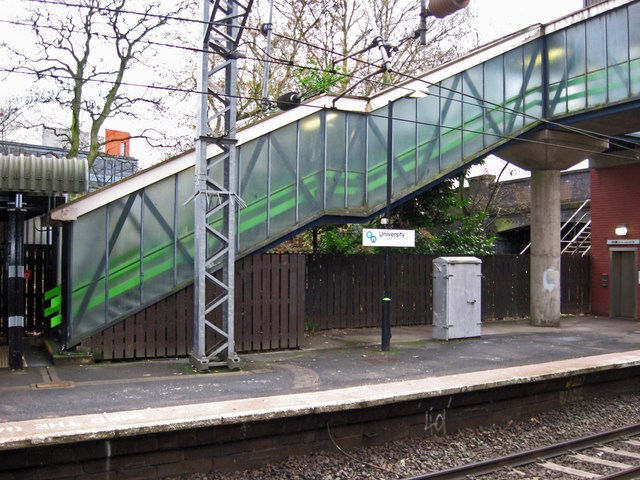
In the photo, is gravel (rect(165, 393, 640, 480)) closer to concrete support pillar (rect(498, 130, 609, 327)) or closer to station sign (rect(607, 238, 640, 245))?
concrete support pillar (rect(498, 130, 609, 327))

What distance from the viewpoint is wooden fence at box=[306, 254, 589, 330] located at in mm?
15891

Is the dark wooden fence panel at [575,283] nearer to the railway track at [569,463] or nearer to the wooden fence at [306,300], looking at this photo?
the wooden fence at [306,300]

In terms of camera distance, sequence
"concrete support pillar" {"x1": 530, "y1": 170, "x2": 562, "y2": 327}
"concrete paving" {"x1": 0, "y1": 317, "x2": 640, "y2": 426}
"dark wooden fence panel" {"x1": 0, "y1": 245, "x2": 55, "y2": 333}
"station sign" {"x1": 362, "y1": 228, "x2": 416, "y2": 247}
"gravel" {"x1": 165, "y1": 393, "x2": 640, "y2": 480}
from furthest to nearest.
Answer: "concrete support pillar" {"x1": 530, "y1": 170, "x2": 562, "y2": 327} < "dark wooden fence panel" {"x1": 0, "y1": 245, "x2": 55, "y2": 333} < "station sign" {"x1": 362, "y1": 228, "x2": 416, "y2": 247} < "concrete paving" {"x1": 0, "y1": 317, "x2": 640, "y2": 426} < "gravel" {"x1": 165, "y1": 393, "x2": 640, "y2": 480}

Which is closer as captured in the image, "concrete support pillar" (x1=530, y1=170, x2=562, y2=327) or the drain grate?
the drain grate

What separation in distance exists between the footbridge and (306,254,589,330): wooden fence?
147 cm

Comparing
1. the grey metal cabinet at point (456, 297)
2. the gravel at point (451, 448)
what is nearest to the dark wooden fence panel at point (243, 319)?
the grey metal cabinet at point (456, 297)

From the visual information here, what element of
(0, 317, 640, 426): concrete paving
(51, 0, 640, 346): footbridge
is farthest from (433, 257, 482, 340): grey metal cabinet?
(51, 0, 640, 346): footbridge

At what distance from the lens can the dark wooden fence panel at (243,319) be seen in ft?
37.4

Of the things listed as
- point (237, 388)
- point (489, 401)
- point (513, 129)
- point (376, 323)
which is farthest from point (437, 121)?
point (237, 388)

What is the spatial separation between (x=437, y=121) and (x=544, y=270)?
6.32 meters

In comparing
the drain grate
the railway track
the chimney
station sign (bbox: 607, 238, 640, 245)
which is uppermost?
the chimney

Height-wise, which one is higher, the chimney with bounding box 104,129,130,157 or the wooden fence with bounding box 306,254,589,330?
the chimney with bounding box 104,129,130,157

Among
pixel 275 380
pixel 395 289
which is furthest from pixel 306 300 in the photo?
pixel 275 380

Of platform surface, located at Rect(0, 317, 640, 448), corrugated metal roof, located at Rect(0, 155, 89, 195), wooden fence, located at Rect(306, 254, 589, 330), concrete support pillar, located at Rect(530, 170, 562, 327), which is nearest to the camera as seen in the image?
platform surface, located at Rect(0, 317, 640, 448)
